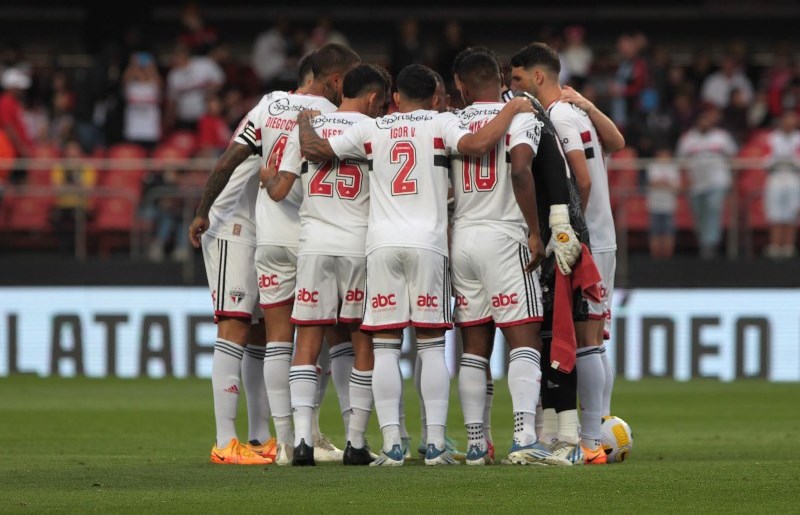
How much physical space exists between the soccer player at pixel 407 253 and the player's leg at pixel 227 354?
1.04 metres

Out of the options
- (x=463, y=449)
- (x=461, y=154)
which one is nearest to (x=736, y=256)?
(x=463, y=449)

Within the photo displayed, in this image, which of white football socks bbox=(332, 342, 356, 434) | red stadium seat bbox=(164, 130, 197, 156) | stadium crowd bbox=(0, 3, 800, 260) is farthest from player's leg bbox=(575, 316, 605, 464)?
red stadium seat bbox=(164, 130, 197, 156)

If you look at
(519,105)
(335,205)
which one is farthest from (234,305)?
(519,105)

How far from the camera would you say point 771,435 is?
35.1 feet

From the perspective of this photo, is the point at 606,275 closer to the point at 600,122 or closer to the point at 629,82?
the point at 600,122

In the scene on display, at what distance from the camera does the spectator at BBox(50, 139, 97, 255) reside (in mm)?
17516

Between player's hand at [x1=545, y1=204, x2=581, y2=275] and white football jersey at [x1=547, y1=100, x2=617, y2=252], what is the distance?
648 mm

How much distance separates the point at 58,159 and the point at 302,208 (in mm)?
10814

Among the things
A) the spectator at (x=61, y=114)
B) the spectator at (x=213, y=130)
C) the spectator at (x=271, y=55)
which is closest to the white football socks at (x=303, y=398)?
the spectator at (x=213, y=130)

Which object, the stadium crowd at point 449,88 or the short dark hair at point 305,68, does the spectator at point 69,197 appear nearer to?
the stadium crowd at point 449,88

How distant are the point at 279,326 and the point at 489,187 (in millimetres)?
1570

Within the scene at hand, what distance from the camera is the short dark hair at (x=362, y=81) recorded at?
8547mm

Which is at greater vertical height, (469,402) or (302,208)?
(302,208)

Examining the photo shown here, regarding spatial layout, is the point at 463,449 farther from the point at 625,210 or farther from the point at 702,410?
the point at 625,210
